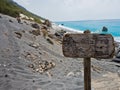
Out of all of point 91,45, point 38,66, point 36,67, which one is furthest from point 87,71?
point 38,66

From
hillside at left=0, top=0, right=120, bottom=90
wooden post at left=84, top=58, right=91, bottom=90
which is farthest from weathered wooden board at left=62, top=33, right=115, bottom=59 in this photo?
hillside at left=0, top=0, right=120, bottom=90

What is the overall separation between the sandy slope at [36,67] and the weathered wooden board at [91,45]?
140 inches

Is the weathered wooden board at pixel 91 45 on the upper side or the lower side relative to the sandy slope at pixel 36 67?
upper

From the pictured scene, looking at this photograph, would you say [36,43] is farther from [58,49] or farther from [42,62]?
[42,62]

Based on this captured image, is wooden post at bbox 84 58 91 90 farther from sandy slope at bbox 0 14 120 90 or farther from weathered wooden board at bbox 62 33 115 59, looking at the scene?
sandy slope at bbox 0 14 120 90

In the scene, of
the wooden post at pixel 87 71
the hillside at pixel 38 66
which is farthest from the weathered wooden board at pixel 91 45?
the hillside at pixel 38 66

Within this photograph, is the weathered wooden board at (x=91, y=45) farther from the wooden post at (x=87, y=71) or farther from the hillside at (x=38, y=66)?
the hillside at (x=38, y=66)

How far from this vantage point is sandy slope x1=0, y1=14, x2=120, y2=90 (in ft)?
26.7

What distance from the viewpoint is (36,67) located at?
1045 centimetres

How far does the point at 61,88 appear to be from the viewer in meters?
7.91

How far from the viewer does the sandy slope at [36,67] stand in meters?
8.15

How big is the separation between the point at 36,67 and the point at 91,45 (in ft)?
21.0

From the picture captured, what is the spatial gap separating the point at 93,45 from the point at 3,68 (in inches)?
215

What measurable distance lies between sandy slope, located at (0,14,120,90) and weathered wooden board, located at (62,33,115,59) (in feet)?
11.6
